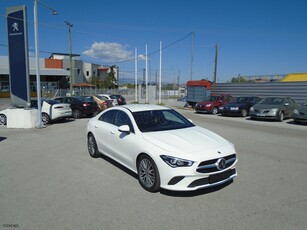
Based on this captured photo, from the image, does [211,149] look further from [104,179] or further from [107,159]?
[107,159]

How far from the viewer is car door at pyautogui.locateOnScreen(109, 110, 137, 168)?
462 centimetres

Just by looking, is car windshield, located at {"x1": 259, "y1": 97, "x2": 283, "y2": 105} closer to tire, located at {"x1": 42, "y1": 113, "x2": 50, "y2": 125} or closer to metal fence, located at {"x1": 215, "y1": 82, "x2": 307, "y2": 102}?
metal fence, located at {"x1": 215, "y1": 82, "x2": 307, "y2": 102}

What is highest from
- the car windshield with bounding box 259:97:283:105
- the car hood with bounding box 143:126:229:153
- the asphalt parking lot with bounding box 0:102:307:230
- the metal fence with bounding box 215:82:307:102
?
the metal fence with bounding box 215:82:307:102

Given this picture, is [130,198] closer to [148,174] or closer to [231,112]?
[148,174]

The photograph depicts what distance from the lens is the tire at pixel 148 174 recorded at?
4047mm

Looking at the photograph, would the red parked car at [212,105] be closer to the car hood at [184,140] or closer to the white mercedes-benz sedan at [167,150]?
the white mercedes-benz sedan at [167,150]

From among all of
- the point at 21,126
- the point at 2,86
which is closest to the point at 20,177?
the point at 21,126

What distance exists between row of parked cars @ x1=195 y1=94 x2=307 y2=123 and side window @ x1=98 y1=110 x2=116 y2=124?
11.5 meters

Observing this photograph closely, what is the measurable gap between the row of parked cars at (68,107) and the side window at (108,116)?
7788mm

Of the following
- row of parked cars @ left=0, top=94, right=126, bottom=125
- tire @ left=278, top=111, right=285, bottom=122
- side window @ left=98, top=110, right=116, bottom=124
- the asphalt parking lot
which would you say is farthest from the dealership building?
the asphalt parking lot

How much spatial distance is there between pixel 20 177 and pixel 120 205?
2.60 meters

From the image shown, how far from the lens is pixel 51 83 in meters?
47.9

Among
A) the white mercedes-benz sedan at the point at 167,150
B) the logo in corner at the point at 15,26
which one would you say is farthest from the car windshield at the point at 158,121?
the logo in corner at the point at 15,26

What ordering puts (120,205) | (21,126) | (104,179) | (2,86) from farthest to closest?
(2,86)
(21,126)
(104,179)
(120,205)
